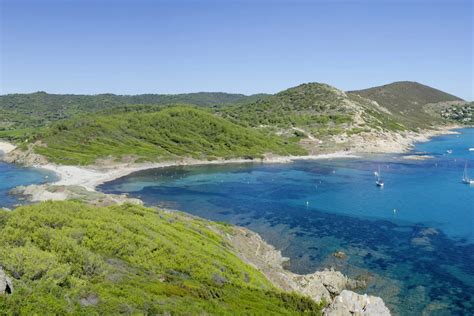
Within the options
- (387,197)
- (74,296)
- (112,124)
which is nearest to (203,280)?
(74,296)

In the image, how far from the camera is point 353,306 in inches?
1353

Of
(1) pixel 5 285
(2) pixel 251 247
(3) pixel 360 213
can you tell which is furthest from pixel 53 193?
(1) pixel 5 285

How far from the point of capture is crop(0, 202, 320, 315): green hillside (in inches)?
907

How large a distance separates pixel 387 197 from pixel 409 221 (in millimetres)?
21999

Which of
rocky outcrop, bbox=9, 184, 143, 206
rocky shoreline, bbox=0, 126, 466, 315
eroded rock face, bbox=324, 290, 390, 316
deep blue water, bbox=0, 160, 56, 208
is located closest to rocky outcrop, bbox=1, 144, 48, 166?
rocky shoreline, bbox=0, 126, 466, 315

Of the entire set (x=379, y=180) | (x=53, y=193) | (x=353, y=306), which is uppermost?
(x=53, y=193)

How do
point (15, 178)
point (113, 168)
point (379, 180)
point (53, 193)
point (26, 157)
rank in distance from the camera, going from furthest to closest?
point (26, 157) < point (113, 168) < point (15, 178) < point (379, 180) < point (53, 193)

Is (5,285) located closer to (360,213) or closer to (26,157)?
(360,213)

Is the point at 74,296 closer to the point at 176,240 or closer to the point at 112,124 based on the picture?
the point at 176,240

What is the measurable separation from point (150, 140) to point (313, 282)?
13897 cm

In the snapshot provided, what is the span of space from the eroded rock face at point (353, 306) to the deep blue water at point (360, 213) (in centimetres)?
993

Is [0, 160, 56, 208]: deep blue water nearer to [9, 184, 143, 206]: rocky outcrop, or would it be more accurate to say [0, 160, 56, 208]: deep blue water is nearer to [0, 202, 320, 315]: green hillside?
[9, 184, 143, 206]: rocky outcrop

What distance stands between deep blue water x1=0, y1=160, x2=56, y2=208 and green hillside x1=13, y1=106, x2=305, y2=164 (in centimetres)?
1253

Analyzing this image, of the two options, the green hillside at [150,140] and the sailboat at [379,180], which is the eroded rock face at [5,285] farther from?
the green hillside at [150,140]
